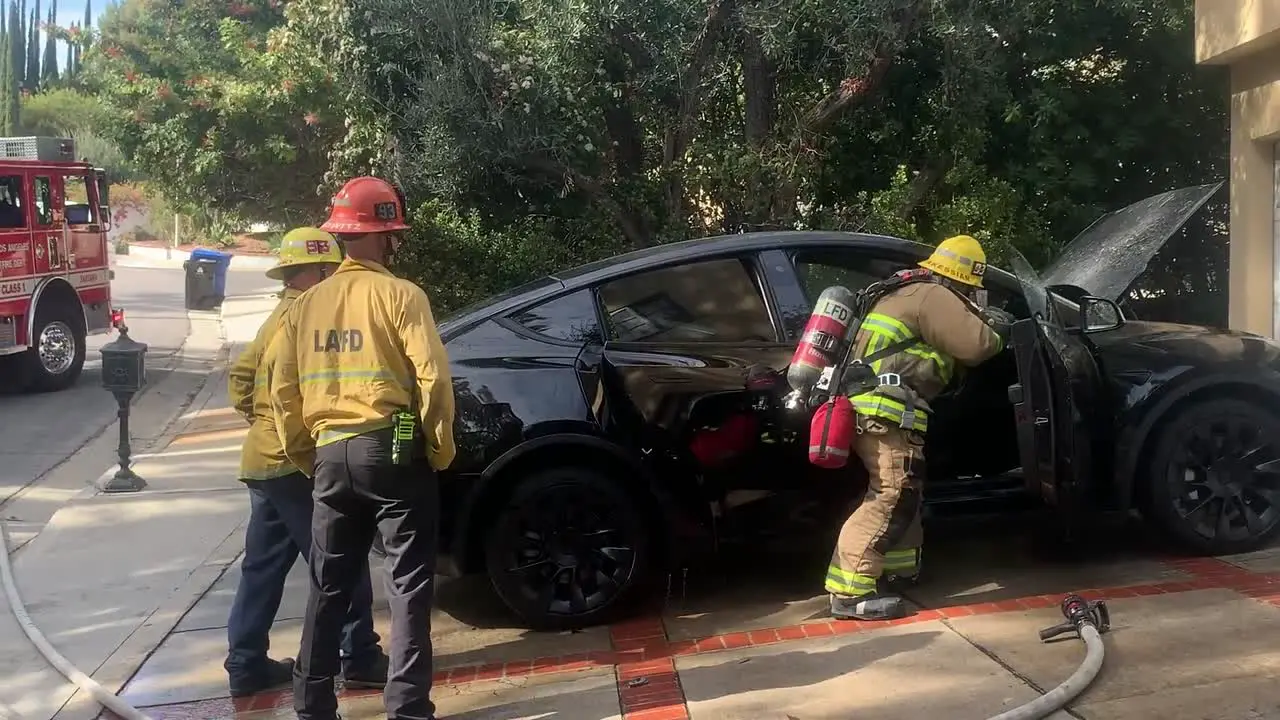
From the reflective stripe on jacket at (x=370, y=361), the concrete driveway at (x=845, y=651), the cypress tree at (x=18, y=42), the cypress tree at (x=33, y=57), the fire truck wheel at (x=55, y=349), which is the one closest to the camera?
the reflective stripe on jacket at (x=370, y=361)

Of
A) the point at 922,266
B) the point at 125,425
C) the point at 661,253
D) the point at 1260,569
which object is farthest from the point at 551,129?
the point at 1260,569

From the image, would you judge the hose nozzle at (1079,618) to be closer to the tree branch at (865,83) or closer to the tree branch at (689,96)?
the tree branch at (865,83)

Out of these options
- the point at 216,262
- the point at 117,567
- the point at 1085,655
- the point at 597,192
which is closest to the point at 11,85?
the point at 216,262

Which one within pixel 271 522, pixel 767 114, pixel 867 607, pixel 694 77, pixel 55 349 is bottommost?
pixel 867 607

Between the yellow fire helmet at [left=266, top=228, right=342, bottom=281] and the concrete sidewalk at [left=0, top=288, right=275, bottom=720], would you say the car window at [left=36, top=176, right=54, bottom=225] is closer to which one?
the concrete sidewalk at [left=0, top=288, right=275, bottom=720]

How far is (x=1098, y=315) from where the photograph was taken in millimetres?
5055

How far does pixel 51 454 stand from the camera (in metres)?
9.34

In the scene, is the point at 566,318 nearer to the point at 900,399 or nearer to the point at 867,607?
the point at 900,399

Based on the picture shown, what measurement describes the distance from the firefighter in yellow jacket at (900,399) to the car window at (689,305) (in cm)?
51

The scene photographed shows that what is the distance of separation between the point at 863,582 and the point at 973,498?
702 millimetres

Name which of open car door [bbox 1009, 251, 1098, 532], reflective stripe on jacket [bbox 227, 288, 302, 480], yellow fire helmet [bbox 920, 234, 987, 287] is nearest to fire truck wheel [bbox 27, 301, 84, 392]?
reflective stripe on jacket [bbox 227, 288, 302, 480]

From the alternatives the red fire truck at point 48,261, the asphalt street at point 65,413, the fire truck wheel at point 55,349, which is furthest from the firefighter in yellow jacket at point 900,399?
the fire truck wheel at point 55,349

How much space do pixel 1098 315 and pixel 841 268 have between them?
122cm

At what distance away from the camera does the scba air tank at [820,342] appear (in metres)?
4.32
